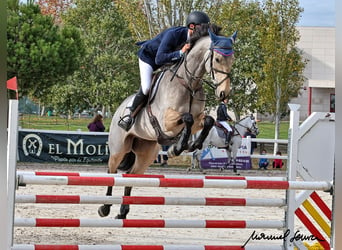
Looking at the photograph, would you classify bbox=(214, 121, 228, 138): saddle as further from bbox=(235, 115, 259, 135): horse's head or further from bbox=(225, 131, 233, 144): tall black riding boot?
bbox=(235, 115, 259, 135): horse's head

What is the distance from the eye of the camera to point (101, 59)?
2334 cm

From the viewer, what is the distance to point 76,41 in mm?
18828

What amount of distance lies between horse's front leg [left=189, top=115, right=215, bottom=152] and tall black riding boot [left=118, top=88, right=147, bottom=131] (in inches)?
26.3

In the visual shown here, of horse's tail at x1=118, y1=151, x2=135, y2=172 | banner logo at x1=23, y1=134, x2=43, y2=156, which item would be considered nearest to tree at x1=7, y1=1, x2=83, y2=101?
banner logo at x1=23, y1=134, x2=43, y2=156

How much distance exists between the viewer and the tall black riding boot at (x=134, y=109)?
5285mm

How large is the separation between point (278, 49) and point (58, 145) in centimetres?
848

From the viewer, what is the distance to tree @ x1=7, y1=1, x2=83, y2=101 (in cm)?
1752

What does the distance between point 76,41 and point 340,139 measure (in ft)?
59.0

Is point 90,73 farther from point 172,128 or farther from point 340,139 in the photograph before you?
point 340,139

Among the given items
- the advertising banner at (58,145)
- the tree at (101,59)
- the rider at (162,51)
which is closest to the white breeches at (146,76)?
the rider at (162,51)

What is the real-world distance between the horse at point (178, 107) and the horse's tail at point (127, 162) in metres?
0.05

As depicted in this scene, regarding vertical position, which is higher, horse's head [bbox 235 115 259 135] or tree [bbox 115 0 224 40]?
tree [bbox 115 0 224 40]

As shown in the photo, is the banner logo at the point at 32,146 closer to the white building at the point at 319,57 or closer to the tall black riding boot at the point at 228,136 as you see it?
the tall black riding boot at the point at 228,136

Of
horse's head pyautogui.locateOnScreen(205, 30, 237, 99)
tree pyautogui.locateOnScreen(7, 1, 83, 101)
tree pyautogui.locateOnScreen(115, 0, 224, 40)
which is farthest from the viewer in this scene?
tree pyautogui.locateOnScreen(7, 1, 83, 101)
